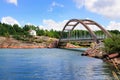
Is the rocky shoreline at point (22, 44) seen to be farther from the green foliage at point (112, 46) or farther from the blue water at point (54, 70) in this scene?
the blue water at point (54, 70)

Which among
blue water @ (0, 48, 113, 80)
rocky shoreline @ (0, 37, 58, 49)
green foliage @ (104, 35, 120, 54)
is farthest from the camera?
rocky shoreline @ (0, 37, 58, 49)

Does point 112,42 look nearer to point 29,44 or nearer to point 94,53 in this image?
point 94,53

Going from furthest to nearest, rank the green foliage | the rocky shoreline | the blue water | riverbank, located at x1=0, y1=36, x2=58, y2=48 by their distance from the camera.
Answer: riverbank, located at x1=0, y1=36, x2=58, y2=48, the rocky shoreline, the green foliage, the blue water

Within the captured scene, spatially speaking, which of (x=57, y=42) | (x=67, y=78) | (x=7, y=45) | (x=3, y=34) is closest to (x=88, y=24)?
(x=57, y=42)

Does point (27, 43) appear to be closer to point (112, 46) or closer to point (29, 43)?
point (29, 43)

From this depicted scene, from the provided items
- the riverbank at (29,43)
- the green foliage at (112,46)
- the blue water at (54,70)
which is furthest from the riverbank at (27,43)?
the blue water at (54,70)

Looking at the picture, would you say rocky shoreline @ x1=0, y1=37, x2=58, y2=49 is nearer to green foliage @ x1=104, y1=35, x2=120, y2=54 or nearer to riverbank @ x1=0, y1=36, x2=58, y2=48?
riverbank @ x1=0, y1=36, x2=58, y2=48

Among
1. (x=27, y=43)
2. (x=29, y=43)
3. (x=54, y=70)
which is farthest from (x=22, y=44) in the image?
(x=54, y=70)

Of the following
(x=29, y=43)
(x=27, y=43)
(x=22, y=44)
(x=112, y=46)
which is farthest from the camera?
(x=29, y=43)

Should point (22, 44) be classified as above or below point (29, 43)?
below

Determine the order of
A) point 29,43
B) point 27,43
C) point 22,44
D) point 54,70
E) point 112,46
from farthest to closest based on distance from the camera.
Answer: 1. point 29,43
2. point 27,43
3. point 22,44
4. point 112,46
5. point 54,70

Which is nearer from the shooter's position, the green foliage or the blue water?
the blue water

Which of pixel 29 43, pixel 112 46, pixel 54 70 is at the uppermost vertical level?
pixel 29 43

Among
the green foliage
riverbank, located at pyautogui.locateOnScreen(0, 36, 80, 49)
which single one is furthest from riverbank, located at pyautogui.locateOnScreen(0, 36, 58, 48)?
the green foliage
